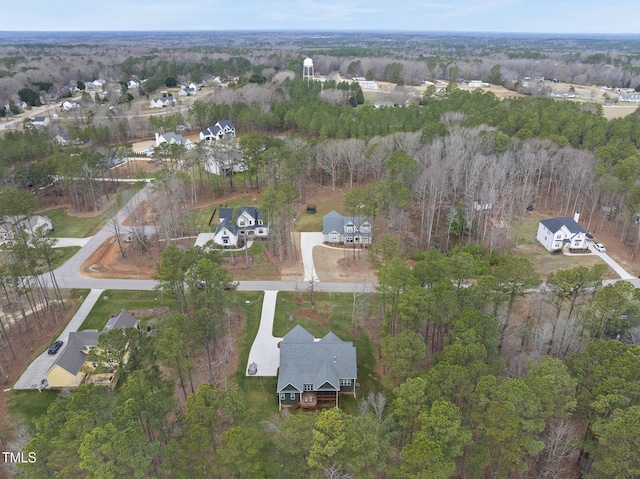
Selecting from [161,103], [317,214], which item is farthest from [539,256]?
[161,103]

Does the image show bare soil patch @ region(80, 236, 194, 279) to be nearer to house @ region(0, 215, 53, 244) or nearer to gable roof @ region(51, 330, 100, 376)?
house @ region(0, 215, 53, 244)

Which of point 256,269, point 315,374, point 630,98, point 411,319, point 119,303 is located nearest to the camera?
point 411,319

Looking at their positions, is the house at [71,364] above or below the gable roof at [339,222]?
below

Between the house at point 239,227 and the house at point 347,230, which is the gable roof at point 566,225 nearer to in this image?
the house at point 347,230

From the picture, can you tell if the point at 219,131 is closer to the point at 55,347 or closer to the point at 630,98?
the point at 55,347

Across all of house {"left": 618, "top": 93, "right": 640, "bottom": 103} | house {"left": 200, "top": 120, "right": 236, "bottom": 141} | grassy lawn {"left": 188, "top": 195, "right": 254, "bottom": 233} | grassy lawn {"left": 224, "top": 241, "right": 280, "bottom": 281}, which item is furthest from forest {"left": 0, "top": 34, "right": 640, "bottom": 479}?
house {"left": 618, "top": 93, "right": 640, "bottom": 103}

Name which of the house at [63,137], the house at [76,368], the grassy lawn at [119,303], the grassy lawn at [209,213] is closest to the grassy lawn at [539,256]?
the grassy lawn at [209,213]
